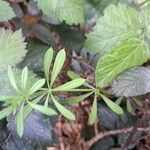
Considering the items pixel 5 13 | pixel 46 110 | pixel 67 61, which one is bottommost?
pixel 67 61

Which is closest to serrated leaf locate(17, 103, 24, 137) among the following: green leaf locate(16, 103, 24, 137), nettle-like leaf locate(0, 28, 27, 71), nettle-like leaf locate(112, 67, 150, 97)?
green leaf locate(16, 103, 24, 137)

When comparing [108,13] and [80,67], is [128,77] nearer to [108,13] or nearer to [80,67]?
[108,13]

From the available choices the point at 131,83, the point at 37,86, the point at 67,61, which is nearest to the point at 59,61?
the point at 37,86

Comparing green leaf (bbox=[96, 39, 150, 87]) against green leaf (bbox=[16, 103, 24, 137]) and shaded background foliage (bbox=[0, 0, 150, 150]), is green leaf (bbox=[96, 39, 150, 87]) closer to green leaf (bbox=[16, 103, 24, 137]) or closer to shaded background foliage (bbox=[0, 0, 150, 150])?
shaded background foliage (bbox=[0, 0, 150, 150])

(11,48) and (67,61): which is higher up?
(11,48)

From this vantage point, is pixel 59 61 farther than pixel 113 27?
No

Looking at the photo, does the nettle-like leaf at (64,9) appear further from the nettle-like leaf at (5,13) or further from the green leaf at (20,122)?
the green leaf at (20,122)

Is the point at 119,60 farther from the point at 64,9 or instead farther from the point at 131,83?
the point at 64,9
